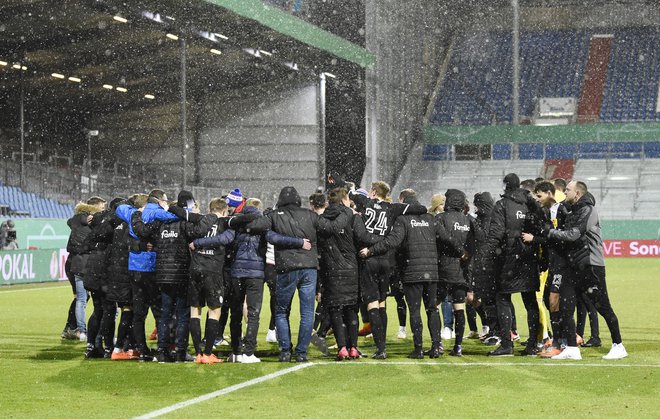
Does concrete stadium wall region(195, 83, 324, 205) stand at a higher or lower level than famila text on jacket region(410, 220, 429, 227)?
higher

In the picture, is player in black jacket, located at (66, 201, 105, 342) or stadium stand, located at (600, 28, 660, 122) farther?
stadium stand, located at (600, 28, 660, 122)

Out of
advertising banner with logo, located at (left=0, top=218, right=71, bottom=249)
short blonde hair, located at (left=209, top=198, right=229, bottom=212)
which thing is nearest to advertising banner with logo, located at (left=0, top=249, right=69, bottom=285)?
advertising banner with logo, located at (left=0, top=218, right=71, bottom=249)

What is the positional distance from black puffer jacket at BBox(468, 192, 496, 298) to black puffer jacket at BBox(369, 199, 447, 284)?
0.92 m

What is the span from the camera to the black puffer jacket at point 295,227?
1198 cm

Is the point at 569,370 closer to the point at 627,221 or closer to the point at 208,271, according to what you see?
the point at 208,271

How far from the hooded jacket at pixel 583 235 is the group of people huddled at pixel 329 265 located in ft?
0.04

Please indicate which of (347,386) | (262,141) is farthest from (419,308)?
(262,141)

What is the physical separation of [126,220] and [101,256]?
0.85 metres

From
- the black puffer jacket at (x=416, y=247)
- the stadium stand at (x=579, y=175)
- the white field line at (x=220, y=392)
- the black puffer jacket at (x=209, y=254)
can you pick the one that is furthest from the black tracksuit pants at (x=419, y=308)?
the stadium stand at (x=579, y=175)

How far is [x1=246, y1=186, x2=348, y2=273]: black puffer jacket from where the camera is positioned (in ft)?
39.3

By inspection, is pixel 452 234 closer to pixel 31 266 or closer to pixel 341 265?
pixel 341 265

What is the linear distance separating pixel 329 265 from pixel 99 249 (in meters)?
2.92

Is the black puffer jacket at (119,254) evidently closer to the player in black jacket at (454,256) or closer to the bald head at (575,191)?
the player in black jacket at (454,256)

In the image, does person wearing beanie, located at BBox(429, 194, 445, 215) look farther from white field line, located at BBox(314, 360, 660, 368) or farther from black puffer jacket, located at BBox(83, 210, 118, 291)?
black puffer jacket, located at BBox(83, 210, 118, 291)
